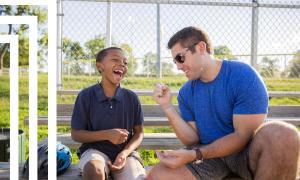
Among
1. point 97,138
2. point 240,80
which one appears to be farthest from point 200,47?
point 97,138

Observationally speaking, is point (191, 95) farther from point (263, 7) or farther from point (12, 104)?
point (263, 7)

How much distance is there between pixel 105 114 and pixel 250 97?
97cm

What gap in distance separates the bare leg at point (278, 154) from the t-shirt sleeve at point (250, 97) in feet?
0.53

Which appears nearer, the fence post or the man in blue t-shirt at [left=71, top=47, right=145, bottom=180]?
the man in blue t-shirt at [left=71, top=47, right=145, bottom=180]

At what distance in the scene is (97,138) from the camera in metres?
2.66

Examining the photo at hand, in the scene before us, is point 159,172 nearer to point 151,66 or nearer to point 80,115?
point 80,115

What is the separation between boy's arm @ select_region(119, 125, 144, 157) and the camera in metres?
2.71

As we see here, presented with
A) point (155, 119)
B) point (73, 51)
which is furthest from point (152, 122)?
point (73, 51)

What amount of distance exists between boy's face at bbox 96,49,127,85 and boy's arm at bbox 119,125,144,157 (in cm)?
35

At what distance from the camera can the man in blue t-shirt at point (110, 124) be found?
2.61 m

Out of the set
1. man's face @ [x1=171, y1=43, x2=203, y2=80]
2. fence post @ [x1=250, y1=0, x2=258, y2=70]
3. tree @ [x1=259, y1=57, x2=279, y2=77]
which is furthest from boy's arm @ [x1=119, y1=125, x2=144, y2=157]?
tree @ [x1=259, y1=57, x2=279, y2=77]

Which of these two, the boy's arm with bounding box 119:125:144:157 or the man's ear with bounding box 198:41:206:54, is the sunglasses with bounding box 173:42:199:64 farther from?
the boy's arm with bounding box 119:125:144:157

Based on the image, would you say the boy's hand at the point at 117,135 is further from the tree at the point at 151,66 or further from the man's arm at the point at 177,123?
the tree at the point at 151,66

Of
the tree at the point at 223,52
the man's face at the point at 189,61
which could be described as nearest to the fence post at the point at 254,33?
the tree at the point at 223,52
